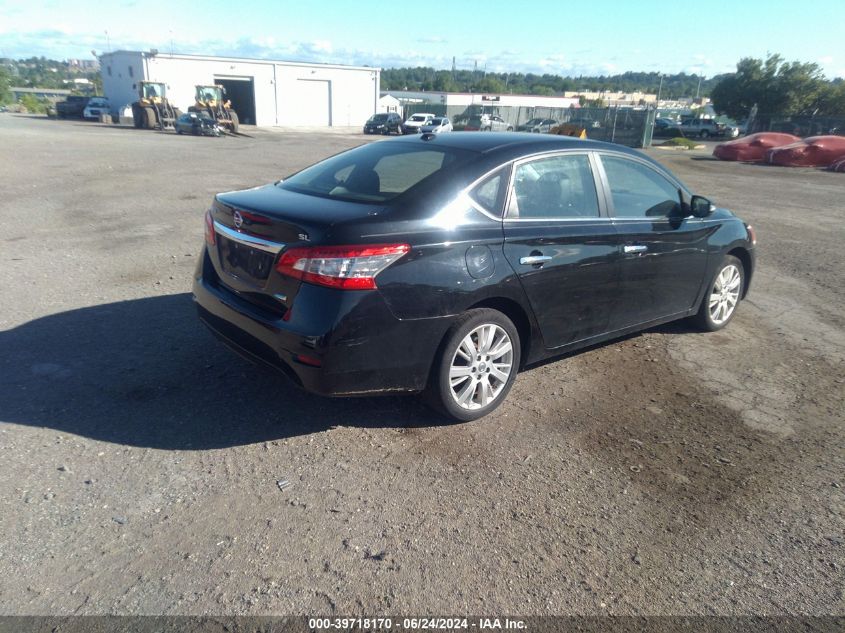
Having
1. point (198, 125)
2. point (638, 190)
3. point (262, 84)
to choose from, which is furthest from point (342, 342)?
point (262, 84)

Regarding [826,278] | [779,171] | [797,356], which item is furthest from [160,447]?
[779,171]

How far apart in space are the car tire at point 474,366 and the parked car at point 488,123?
44.2 metres

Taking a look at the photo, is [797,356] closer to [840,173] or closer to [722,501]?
[722,501]

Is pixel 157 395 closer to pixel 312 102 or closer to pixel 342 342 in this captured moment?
pixel 342 342

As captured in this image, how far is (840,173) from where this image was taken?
2522cm

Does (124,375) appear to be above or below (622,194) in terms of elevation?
Result: below

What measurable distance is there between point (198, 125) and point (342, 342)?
3735cm

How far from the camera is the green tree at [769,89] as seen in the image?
5716 cm

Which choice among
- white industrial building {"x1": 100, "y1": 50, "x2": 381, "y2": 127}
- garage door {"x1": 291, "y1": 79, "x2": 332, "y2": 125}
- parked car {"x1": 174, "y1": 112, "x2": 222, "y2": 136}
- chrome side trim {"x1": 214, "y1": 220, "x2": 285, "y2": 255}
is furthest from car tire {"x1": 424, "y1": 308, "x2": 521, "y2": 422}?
garage door {"x1": 291, "y1": 79, "x2": 332, "y2": 125}

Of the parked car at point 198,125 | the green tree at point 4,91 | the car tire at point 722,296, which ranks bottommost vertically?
the green tree at point 4,91

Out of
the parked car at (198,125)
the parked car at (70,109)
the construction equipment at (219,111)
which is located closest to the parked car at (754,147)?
the parked car at (198,125)

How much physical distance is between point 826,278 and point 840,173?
20.9 m

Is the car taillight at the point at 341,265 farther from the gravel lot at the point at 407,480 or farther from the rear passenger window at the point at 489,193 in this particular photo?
the gravel lot at the point at 407,480

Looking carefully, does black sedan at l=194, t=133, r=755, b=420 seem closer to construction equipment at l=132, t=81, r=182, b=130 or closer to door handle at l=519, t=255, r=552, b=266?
door handle at l=519, t=255, r=552, b=266
